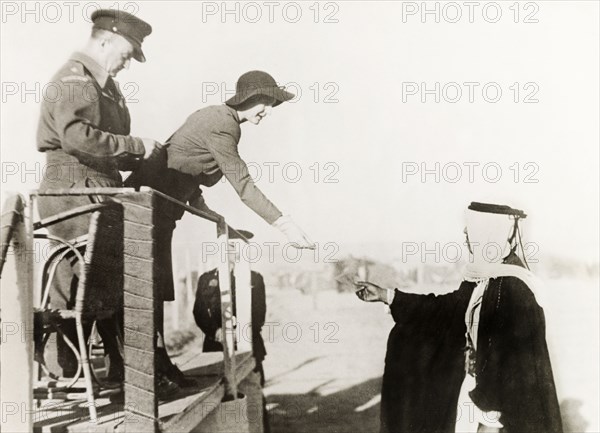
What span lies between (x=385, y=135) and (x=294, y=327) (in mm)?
704

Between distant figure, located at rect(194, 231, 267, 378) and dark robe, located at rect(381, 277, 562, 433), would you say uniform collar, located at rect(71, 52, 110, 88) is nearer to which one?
distant figure, located at rect(194, 231, 267, 378)

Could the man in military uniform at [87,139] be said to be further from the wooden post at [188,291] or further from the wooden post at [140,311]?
the wooden post at [188,291]

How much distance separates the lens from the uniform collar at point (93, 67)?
4.90ft

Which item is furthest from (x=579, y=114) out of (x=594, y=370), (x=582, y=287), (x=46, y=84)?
(x=46, y=84)

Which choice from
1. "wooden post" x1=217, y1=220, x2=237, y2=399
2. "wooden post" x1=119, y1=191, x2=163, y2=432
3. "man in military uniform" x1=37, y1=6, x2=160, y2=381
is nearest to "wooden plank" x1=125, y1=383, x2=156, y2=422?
"wooden post" x1=119, y1=191, x2=163, y2=432

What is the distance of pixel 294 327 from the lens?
72.3 inches

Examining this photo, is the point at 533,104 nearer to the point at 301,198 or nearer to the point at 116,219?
the point at 301,198

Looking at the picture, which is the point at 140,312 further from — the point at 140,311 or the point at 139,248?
the point at 139,248

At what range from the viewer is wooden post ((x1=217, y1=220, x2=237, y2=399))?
1.71 meters

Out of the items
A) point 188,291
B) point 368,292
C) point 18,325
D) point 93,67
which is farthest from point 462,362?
point 188,291

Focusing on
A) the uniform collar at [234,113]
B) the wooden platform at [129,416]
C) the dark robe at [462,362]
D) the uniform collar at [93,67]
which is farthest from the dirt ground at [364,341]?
the uniform collar at [93,67]

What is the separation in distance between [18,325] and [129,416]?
1.07 ft

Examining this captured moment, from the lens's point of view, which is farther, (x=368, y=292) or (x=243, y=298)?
(x=243, y=298)

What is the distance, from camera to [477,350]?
1.57 m
